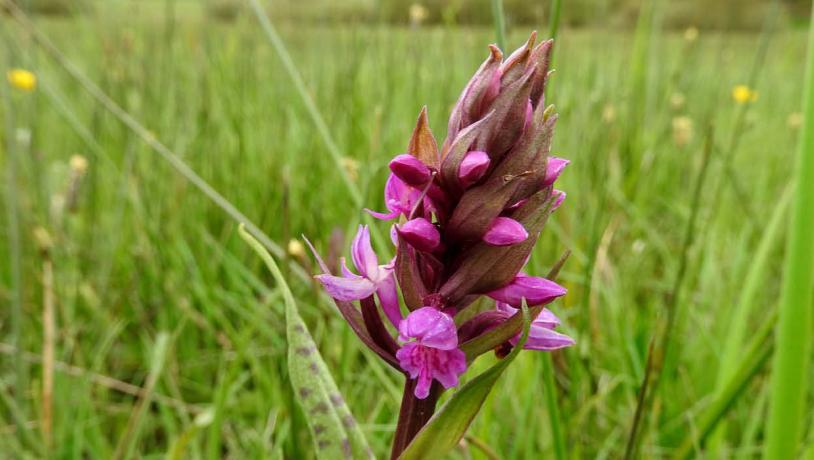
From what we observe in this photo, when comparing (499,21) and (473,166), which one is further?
(499,21)

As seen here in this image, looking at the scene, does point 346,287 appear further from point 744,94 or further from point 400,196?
point 744,94

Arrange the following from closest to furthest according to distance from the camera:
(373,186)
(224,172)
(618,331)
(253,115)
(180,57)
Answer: (618,331) → (373,186) → (224,172) → (253,115) → (180,57)

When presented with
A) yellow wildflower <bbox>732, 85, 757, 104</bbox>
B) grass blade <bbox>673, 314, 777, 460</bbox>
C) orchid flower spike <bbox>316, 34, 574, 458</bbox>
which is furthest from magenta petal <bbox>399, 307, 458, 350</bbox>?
yellow wildflower <bbox>732, 85, 757, 104</bbox>

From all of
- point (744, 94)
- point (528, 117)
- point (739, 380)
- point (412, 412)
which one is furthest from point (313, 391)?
point (744, 94)

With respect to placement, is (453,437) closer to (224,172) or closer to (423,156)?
(423,156)

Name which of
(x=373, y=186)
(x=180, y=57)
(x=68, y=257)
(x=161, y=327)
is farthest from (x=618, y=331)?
(x=180, y=57)

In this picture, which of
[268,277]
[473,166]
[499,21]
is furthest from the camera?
[268,277]
